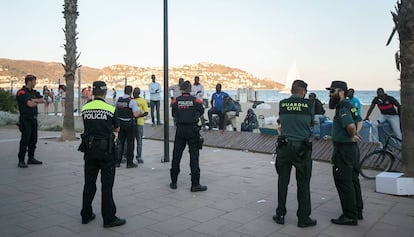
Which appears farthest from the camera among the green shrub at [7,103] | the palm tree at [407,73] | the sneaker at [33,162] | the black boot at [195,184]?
the green shrub at [7,103]

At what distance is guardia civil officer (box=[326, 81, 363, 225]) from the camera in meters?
4.71

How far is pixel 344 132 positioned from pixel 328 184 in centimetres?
239

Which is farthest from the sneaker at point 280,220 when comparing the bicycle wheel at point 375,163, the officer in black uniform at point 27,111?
the officer in black uniform at point 27,111

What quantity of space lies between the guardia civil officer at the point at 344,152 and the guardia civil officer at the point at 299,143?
14.5 inches

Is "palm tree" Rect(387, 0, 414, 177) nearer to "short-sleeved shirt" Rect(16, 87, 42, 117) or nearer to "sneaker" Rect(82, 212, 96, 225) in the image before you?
"sneaker" Rect(82, 212, 96, 225)

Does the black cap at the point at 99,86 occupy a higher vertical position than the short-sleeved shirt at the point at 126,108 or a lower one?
higher

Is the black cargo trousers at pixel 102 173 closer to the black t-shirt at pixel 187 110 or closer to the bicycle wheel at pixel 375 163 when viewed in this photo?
the black t-shirt at pixel 187 110

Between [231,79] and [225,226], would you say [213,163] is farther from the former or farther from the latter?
[231,79]

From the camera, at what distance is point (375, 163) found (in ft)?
24.7

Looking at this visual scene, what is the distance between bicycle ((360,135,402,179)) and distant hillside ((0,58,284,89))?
85.8 metres

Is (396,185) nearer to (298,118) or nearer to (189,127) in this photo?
(298,118)

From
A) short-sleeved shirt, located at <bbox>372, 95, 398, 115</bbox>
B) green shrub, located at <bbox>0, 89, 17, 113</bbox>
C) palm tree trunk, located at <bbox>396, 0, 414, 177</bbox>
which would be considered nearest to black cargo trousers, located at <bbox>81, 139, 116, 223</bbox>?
palm tree trunk, located at <bbox>396, 0, 414, 177</bbox>

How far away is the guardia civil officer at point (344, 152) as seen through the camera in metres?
4.71

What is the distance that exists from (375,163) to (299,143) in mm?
3638
